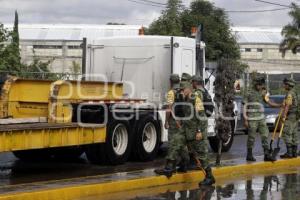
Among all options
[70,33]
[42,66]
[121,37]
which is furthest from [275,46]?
[121,37]

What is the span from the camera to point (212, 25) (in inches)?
1843

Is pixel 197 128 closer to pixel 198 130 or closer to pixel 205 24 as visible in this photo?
pixel 198 130

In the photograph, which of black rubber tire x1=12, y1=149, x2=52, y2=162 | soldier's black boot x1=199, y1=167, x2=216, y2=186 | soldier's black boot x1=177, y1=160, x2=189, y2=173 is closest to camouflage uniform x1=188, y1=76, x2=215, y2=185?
soldier's black boot x1=199, y1=167, x2=216, y2=186

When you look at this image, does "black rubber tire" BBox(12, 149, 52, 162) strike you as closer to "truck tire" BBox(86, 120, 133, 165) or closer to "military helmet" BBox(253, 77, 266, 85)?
Result: "truck tire" BBox(86, 120, 133, 165)

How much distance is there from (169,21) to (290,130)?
29.7 m

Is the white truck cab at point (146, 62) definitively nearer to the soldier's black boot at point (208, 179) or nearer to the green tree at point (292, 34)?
the soldier's black boot at point (208, 179)

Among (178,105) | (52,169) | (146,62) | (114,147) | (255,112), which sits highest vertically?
(146,62)

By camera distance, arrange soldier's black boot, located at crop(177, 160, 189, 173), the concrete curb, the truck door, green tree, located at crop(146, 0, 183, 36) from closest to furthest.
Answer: the concrete curb → soldier's black boot, located at crop(177, 160, 189, 173) → the truck door → green tree, located at crop(146, 0, 183, 36)

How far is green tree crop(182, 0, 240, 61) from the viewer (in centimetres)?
4584

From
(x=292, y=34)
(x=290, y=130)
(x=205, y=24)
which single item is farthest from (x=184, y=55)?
(x=292, y=34)

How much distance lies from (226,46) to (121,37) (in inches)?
1283

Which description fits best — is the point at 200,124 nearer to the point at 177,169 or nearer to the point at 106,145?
the point at 177,169

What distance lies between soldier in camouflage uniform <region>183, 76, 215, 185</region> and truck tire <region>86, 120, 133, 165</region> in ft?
8.20

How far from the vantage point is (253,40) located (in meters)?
94.6
